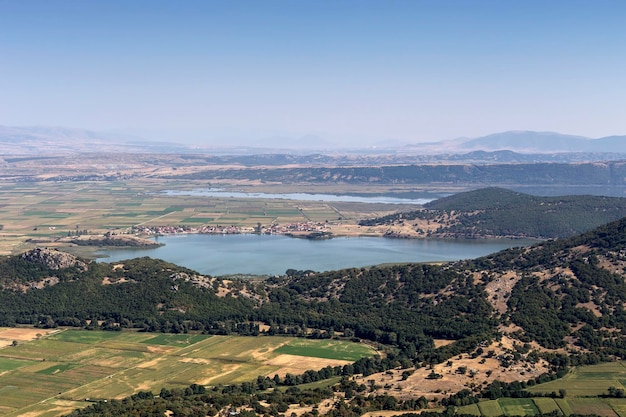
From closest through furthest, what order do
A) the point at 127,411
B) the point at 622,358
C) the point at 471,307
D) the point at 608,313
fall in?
the point at 127,411
the point at 622,358
the point at 608,313
the point at 471,307

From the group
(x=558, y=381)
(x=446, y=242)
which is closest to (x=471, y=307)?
(x=558, y=381)

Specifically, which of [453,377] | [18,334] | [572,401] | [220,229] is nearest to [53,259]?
[18,334]

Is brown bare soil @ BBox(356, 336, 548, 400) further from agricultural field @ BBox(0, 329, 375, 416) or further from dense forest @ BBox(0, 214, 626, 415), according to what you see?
agricultural field @ BBox(0, 329, 375, 416)

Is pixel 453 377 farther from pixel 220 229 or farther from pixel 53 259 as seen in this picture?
pixel 220 229

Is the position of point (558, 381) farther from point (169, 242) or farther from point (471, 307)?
point (169, 242)

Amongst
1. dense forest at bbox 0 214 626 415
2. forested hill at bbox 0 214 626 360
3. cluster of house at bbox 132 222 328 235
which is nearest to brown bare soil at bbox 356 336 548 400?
dense forest at bbox 0 214 626 415

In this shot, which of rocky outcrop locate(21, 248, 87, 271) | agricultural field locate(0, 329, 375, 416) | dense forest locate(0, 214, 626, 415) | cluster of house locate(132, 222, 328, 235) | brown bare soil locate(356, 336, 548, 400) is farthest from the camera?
cluster of house locate(132, 222, 328, 235)
